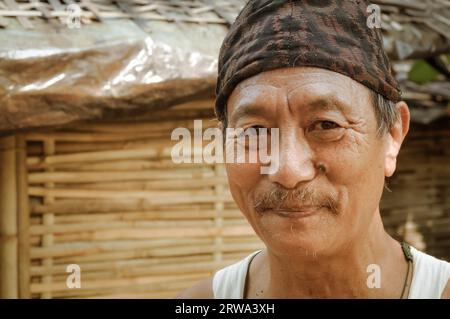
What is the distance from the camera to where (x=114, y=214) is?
412 centimetres

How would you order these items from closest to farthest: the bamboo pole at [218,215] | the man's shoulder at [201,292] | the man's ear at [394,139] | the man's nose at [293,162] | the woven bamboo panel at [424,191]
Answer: the man's nose at [293,162]
the man's ear at [394,139]
the man's shoulder at [201,292]
the bamboo pole at [218,215]
the woven bamboo panel at [424,191]

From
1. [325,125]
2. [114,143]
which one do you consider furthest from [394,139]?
[114,143]

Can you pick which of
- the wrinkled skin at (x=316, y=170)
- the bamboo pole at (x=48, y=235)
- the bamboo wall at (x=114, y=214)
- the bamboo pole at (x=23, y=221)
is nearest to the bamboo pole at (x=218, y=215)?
the bamboo wall at (x=114, y=214)

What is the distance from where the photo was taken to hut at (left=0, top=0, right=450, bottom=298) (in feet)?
11.0

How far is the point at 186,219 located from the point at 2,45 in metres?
1.69

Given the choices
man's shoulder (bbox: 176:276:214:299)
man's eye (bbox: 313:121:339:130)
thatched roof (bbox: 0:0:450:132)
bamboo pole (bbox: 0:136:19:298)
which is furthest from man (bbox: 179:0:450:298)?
bamboo pole (bbox: 0:136:19:298)

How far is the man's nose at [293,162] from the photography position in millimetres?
1534

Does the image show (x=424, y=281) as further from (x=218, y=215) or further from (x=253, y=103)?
(x=218, y=215)

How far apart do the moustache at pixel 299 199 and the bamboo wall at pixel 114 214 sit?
8.36 feet

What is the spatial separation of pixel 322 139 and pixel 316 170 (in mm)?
79

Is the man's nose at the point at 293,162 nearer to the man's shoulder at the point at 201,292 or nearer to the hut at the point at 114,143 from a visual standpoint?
the man's shoulder at the point at 201,292

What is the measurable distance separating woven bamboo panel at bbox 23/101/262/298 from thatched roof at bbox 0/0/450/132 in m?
0.53
